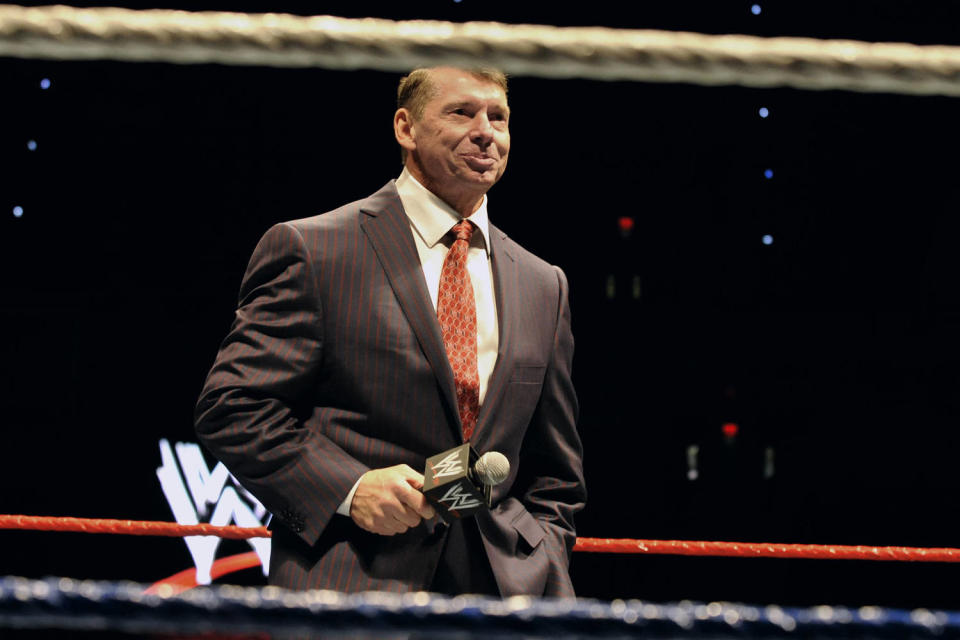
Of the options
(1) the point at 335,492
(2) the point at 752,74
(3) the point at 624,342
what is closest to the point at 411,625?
(2) the point at 752,74

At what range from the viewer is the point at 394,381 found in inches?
46.3

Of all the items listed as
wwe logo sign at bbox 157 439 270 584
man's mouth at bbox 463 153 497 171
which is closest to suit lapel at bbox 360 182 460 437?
man's mouth at bbox 463 153 497 171

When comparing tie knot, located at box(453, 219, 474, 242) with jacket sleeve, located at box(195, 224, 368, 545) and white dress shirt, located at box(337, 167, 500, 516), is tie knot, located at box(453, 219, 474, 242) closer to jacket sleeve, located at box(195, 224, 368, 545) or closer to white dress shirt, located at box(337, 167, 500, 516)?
white dress shirt, located at box(337, 167, 500, 516)

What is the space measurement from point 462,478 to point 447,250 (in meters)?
0.42

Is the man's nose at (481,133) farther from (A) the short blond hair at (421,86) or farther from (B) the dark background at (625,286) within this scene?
(B) the dark background at (625,286)

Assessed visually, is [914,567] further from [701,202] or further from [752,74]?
[752,74]

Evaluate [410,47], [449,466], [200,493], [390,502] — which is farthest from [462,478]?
[200,493]

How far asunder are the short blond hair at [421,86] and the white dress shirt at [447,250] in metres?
0.09

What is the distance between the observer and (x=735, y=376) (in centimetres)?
305

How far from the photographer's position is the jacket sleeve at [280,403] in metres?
1.14

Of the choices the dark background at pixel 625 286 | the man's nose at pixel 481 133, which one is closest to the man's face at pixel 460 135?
the man's nose at pixel 481 133

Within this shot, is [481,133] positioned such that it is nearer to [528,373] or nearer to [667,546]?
[528,373]

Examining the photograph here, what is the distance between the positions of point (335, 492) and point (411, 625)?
0.72 meters

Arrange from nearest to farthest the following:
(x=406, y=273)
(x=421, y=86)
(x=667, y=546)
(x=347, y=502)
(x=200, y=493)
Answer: (x=347, y=502)
(x=406, y=273)
(x=421, y=86)
(x=667, y=546)
(x=200, y=493)
